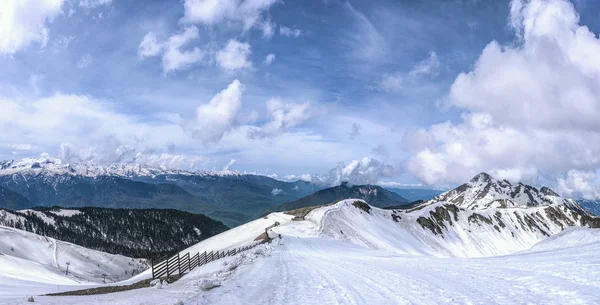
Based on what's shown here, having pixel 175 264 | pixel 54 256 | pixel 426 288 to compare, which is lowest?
pixel 54 256

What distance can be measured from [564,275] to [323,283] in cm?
1161

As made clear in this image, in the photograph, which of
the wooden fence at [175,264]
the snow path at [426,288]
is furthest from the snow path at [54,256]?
the snow path at [426,288]

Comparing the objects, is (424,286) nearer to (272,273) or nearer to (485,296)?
(485,296)

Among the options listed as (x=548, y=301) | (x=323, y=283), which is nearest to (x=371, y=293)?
(x=323, y=283)

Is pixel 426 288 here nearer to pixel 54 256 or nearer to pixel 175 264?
pixel 175 264

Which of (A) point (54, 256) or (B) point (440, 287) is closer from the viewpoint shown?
(B) point (440, 287)

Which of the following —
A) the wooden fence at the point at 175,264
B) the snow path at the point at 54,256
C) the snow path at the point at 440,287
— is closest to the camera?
the snow path at the point at 440,287

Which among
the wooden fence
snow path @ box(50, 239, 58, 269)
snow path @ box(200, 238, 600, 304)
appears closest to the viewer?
snow path @ box(200, 238, 600, 304)

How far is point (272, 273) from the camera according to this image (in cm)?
2530

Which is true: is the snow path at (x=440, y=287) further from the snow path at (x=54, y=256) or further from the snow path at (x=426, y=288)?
the snow path at (x=54, y=256)

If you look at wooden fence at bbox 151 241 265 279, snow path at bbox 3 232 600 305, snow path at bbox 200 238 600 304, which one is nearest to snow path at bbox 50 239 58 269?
wooden fence at bbox 151 241 265 279

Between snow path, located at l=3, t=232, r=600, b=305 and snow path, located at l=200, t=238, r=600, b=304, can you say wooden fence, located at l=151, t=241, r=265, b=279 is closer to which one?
snow path, located at l=3, t=232, r=600, b=305

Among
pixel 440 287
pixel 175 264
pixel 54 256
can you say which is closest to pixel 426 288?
pixel 440 287

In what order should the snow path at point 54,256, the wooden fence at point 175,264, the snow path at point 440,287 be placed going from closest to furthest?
1. the snow path at point 440,287
2. the wooden fence at point 175,264
3. the snow path at point 54,256
